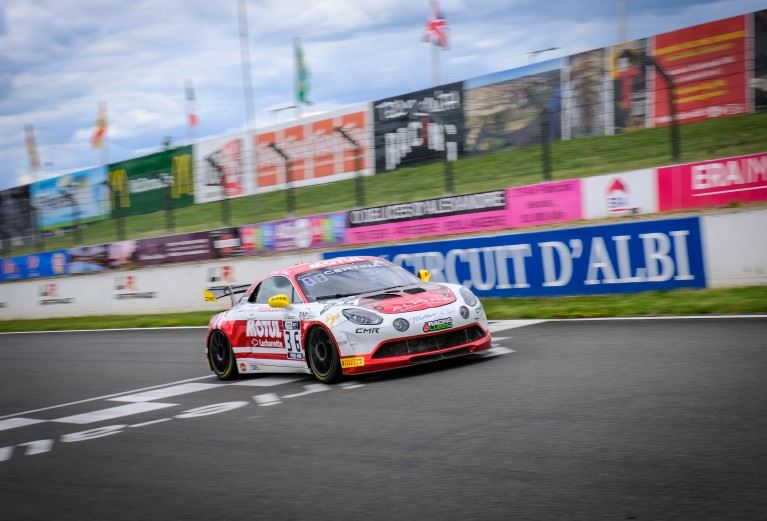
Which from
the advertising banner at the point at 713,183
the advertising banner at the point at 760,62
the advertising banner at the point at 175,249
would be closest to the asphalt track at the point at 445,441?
the advertising banner at the point at 713,183

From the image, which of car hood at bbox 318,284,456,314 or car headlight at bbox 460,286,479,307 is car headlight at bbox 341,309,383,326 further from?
car headlight at bbox 460,286,479,307

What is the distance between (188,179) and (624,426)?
1027 inches

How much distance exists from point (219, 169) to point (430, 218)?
32.5 feet

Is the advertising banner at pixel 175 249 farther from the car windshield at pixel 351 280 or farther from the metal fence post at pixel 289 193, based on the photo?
the car windshield at pixel 351 280

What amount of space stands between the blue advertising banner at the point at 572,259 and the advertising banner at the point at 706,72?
4475 millimetres

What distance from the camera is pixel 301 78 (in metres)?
47.8

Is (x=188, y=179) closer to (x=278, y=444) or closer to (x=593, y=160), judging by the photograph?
(x=593, y=160)

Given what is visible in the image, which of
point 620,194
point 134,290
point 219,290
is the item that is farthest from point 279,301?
point 134,290

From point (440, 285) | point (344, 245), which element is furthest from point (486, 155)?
point (440, 285)

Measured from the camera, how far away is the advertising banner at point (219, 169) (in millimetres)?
27547

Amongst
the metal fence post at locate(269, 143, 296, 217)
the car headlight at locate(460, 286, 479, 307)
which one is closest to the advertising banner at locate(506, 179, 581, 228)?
the metal fence post at locate(269, 143, 296, 217)

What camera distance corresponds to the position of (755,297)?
12.5m

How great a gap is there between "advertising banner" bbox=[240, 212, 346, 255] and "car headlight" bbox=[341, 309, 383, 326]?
42.8ft

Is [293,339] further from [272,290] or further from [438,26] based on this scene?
[438,26]
